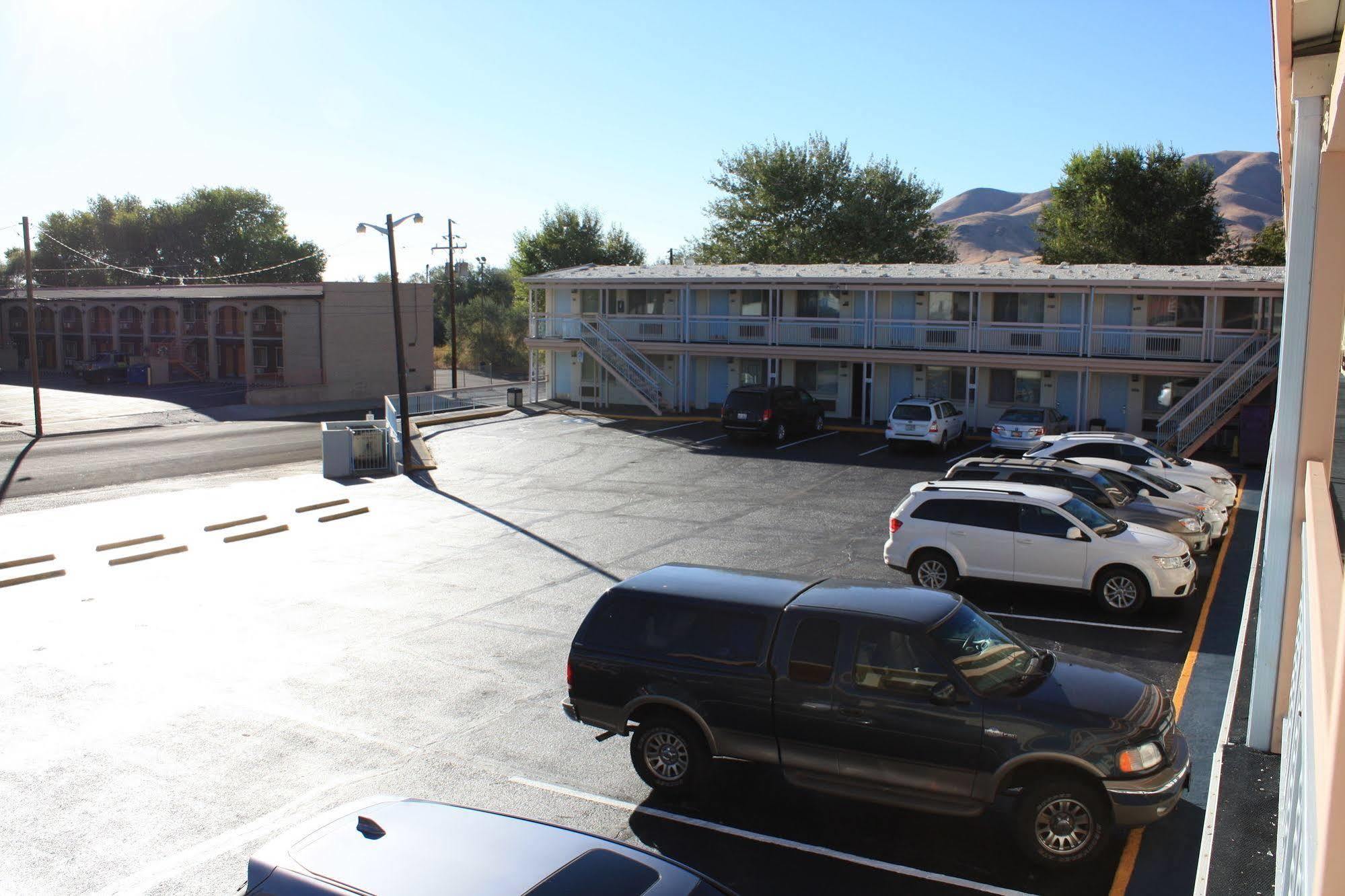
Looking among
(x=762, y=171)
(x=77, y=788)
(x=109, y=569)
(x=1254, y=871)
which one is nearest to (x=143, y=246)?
(x=762, y=171)

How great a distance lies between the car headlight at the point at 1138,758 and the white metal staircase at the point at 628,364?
3289 cm

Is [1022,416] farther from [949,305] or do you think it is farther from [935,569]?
[935,569]

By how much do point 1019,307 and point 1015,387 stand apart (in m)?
2.89

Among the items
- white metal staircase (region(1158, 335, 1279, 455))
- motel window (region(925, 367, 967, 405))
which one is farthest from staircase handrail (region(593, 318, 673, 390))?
white metal staircase (region(1158, 335, 1279, 455))

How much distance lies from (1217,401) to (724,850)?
2677 cm

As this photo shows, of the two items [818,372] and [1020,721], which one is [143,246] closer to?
[818,372]

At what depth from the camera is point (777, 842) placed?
27.3 feet

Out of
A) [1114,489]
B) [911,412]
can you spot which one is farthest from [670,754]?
[911,412]

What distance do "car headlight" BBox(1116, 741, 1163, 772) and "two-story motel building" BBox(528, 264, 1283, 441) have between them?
24.7 metres

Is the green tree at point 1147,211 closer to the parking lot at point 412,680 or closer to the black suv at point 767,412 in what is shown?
the black suv at point 767,412

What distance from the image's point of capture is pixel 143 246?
11244 cm

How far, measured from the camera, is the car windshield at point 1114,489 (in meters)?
17.6

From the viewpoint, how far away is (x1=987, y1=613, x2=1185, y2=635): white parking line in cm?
1377

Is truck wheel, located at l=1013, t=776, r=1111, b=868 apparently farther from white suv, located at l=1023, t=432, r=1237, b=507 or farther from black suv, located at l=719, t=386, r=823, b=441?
black suv, located at l=719, t=386, r=823, b=441
